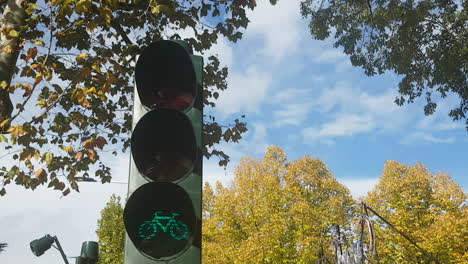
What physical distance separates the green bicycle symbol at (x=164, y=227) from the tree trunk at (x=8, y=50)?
4.39 m

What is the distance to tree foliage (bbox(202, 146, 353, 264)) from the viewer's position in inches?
1069

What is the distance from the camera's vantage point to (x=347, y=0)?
17.7 metres

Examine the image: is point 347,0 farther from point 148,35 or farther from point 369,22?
point 148,35

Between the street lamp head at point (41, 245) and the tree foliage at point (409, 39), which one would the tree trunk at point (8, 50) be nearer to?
the street lamp head at point (41, 245)

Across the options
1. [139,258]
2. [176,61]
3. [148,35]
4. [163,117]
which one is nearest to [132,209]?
[139,258]

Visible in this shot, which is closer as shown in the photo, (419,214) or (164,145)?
(164,145)

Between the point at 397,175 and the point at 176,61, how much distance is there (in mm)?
33983

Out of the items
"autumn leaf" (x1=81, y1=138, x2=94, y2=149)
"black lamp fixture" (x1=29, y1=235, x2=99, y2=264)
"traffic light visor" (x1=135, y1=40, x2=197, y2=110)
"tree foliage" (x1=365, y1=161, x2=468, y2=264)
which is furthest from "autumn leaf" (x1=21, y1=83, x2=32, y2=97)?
"tree foliage" (x1=365, y1=161, x2=468, y2=264)

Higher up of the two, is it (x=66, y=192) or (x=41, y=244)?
(x=66, y=192)

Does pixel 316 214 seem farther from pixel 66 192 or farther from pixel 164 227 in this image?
pixel 164 227

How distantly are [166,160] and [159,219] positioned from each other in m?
0.34

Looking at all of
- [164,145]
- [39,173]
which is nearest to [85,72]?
[39,173]

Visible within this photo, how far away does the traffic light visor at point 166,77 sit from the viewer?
251 centimetres

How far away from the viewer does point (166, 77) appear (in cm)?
261
